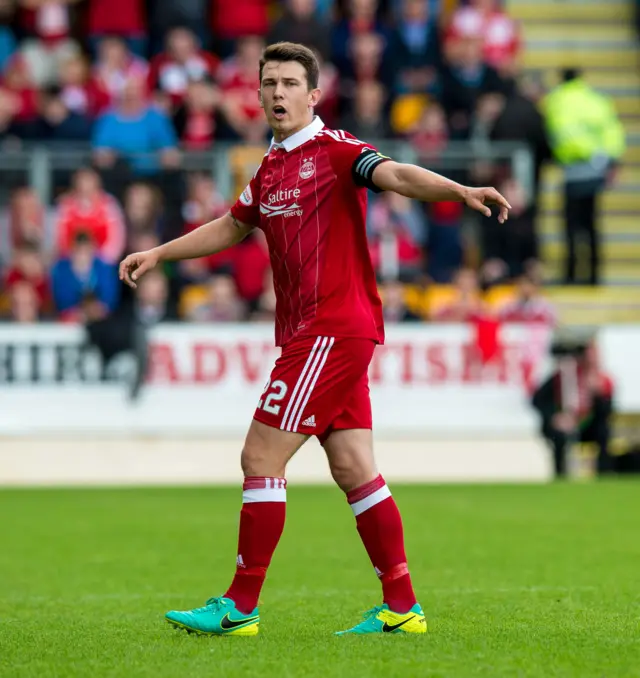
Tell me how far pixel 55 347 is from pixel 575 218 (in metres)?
6.62

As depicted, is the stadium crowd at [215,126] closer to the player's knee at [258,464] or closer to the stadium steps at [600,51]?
the stadium steps at [600,51]

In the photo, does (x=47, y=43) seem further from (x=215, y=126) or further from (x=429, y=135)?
(x=429, y=135)

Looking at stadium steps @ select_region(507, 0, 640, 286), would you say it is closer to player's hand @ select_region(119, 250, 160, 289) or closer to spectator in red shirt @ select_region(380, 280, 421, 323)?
spectator in red shirt @ select_region(380, 280, 421, 323)

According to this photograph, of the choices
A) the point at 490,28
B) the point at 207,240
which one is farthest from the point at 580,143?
the point at 207,240

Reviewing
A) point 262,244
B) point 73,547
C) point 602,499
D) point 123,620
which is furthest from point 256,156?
point 123,620

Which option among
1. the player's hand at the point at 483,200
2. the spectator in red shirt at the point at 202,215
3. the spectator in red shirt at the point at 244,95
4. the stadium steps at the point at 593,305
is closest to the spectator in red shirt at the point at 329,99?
the spectator in red shirt at the point at 244,95

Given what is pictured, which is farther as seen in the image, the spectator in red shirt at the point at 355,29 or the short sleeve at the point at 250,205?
the spectator in red shirt at the point at 355,29

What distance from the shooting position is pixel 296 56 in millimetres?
6051

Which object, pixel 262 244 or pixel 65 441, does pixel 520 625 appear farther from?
pixel 262 244

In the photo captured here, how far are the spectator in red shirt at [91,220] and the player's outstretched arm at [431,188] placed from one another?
37.2ft

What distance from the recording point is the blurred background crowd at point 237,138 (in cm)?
1683

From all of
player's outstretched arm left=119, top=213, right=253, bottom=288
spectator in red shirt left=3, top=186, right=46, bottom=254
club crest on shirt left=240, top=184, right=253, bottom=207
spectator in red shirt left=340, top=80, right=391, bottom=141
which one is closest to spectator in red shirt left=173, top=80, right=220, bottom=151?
spectator in red shirt left=340, top=80, right=391, bottom=141

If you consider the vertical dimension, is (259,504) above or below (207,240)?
below

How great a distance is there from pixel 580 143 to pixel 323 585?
11.6 meters
